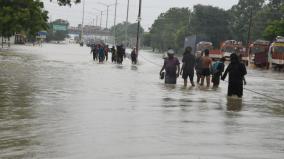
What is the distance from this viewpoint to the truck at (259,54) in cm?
6531

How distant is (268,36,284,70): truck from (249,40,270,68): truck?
311 centimetres

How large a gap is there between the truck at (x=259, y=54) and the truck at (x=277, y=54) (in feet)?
10.2

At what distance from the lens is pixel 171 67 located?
24938mm

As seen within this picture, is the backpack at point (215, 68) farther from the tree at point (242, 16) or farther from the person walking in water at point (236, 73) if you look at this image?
the tree at point (242, 16)

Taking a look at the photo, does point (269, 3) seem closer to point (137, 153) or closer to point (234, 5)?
point (234, 5)

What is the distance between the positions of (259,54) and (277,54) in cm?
652

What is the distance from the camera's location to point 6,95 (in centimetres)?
1722

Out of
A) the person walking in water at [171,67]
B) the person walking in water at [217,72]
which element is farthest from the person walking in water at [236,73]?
the person walking in water at [217,72]

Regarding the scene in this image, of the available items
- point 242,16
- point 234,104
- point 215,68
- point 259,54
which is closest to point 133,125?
point 234,104

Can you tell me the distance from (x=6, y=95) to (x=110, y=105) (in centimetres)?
336

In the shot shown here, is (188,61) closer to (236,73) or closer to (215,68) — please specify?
(215,68)

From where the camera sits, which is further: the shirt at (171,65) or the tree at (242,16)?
the tree at (242,16)

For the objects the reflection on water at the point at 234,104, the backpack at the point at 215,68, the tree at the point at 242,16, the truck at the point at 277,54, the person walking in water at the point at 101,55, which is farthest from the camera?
the tree at the point at 242,16

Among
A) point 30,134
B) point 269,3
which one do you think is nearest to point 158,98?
point 30,134
